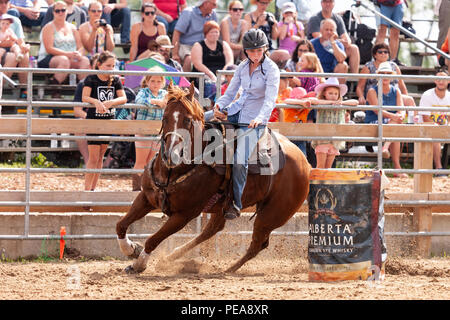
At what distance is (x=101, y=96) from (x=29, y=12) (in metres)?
6.17

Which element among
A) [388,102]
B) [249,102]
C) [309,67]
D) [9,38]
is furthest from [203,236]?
[9,38]

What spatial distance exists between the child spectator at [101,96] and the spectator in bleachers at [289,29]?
505cm

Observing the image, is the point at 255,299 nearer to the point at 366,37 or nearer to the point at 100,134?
the point at 100,134

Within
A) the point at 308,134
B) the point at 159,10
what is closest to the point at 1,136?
the point at 308,134

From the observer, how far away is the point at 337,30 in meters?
15.0

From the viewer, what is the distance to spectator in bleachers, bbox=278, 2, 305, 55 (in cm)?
1452

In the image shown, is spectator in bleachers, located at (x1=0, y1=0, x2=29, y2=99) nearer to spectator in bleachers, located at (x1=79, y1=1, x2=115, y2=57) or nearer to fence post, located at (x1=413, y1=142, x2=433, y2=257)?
spectator in bleachers, located at (x1=79, y1=1, x2=115, y2=57)

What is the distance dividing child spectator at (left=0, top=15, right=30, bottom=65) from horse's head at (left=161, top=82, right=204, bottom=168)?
6286mm

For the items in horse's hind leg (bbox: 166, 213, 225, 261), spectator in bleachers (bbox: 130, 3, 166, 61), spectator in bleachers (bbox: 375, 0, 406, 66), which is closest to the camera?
horse's hind leg (bbox: 166, 213, 225, 261)

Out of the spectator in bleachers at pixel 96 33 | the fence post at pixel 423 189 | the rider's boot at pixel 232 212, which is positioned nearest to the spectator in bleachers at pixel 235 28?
the spectator in bleachers at pixel 96 33

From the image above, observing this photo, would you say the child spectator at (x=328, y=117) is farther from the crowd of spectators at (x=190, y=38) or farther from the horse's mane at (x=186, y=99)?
the horse's mane at (x=186, y=99)

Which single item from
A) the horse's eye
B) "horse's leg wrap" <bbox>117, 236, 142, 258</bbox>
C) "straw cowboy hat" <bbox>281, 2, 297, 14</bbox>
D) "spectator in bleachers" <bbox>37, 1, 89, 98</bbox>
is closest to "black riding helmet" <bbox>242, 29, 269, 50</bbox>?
the horse's eye

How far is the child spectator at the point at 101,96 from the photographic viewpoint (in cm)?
982

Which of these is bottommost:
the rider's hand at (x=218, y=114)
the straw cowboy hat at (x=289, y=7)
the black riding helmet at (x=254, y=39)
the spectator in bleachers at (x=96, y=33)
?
the rider's hand at (x=218, y=114)
